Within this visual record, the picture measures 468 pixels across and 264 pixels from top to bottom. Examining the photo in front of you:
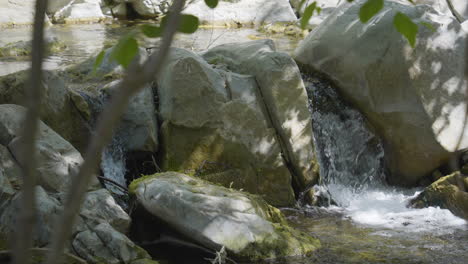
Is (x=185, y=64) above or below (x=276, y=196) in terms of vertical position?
above

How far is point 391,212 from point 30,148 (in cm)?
641

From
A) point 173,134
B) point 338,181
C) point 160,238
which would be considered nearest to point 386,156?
point 338,181

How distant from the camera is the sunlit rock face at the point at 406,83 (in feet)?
24.4

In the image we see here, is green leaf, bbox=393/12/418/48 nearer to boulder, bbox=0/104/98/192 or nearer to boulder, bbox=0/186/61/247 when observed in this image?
boulder, bbox=0/186/61/247

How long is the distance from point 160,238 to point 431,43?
3.99 metres

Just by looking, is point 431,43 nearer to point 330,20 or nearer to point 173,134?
point 330,20

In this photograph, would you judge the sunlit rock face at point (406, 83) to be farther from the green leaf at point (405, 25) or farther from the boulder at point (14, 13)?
the boulder at point (14, 13)

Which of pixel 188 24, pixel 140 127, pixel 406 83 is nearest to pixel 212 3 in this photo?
pixel 188 24

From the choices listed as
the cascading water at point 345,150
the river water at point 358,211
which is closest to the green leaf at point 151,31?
the river water at point 358,211

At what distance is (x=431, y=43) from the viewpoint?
746 centimetres

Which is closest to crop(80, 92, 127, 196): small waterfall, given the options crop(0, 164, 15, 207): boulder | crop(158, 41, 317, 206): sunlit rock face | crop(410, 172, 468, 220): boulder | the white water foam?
crop(158, 41, 317, 206): sunlit rock face

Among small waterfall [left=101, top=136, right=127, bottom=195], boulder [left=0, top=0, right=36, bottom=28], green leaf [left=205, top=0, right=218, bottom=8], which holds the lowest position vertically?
boulder [left=0, top=0, right=36, bottom=28]

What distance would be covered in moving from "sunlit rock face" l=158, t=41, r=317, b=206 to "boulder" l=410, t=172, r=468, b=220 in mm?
1198

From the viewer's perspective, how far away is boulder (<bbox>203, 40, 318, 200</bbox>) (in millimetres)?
7039
